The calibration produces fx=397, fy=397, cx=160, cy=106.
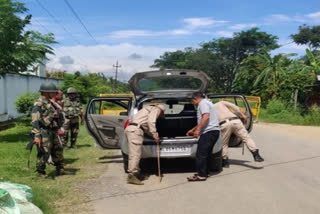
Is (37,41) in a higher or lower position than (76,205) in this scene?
higher

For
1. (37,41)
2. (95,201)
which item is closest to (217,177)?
(95,201)

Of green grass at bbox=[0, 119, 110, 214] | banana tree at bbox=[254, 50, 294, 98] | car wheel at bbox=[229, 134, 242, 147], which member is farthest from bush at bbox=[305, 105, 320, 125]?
car wheel at bbox=[229, 134, 242, 147]

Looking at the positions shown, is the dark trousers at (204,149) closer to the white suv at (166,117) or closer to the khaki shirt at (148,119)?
the white suv at (166,117)

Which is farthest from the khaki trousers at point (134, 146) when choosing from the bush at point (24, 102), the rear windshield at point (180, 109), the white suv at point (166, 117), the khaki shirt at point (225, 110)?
the bush at point (24, 102)

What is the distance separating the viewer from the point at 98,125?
880cm

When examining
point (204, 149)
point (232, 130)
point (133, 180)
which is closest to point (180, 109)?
point (232, 130)

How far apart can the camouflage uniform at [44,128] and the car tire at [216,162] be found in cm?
288

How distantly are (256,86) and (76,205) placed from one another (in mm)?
25226

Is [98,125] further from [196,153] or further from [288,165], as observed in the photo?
[288,165]

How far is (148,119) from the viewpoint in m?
7.04

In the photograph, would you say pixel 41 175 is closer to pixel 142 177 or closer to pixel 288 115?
pixel 142 177

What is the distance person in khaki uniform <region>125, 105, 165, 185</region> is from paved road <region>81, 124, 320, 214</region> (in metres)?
0.25

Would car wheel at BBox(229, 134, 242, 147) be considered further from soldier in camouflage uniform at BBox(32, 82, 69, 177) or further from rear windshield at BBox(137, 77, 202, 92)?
soldier in camouflage uniform at BBox(32, 82, 69, 177)

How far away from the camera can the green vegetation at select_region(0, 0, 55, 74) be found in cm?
1078
